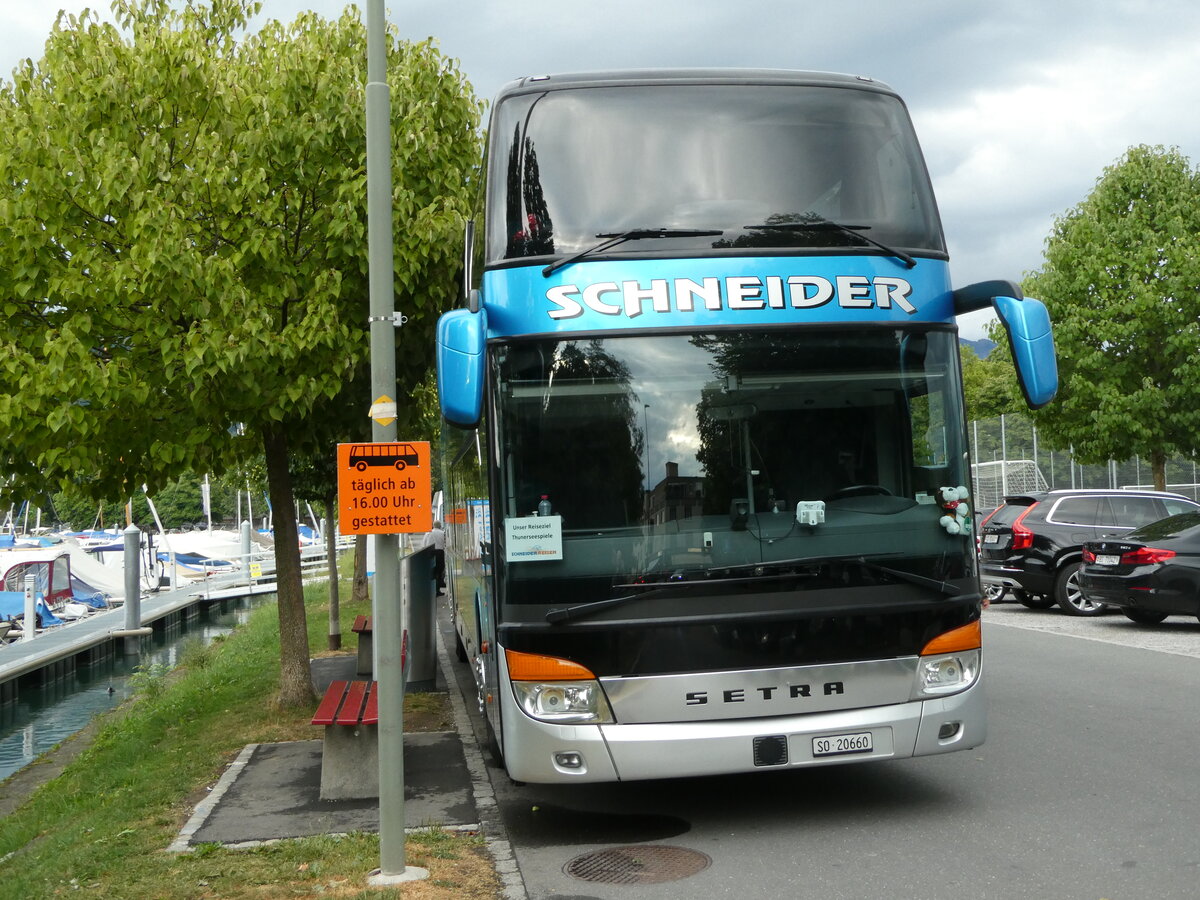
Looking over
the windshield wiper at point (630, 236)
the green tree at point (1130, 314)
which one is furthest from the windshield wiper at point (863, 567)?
the green tree at point (1130, 314)

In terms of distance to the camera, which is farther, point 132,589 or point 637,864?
point 132,589

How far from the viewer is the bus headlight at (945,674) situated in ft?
23.1

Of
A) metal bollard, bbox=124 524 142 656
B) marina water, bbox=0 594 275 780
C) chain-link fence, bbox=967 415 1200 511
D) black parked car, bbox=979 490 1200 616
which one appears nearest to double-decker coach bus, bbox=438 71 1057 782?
marina water, bbox=0 594 275 780

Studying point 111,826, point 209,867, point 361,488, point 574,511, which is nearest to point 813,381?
point 574,511

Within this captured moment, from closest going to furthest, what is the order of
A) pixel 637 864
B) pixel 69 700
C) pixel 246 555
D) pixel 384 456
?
pixel 384 456 → pixel 637 864 → pixel 69 700 → pixel 246 555

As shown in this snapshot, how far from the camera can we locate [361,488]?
650 centimetres

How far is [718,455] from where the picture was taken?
6.96m

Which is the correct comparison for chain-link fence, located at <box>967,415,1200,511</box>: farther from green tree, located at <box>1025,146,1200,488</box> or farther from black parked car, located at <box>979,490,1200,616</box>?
black parked car, located at <box>979,490,1200,616</box>

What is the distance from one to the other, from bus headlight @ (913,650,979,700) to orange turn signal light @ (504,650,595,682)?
5.99 feet

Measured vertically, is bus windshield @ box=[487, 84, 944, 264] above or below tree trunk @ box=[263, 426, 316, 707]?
above

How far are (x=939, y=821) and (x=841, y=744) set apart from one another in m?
0.86

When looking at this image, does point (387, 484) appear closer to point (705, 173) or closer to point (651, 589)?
point (651, 589)

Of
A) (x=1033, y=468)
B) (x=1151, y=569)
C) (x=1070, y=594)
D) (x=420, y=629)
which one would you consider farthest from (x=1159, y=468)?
(x=420, y=629)

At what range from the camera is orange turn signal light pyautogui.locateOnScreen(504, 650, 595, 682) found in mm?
6730
